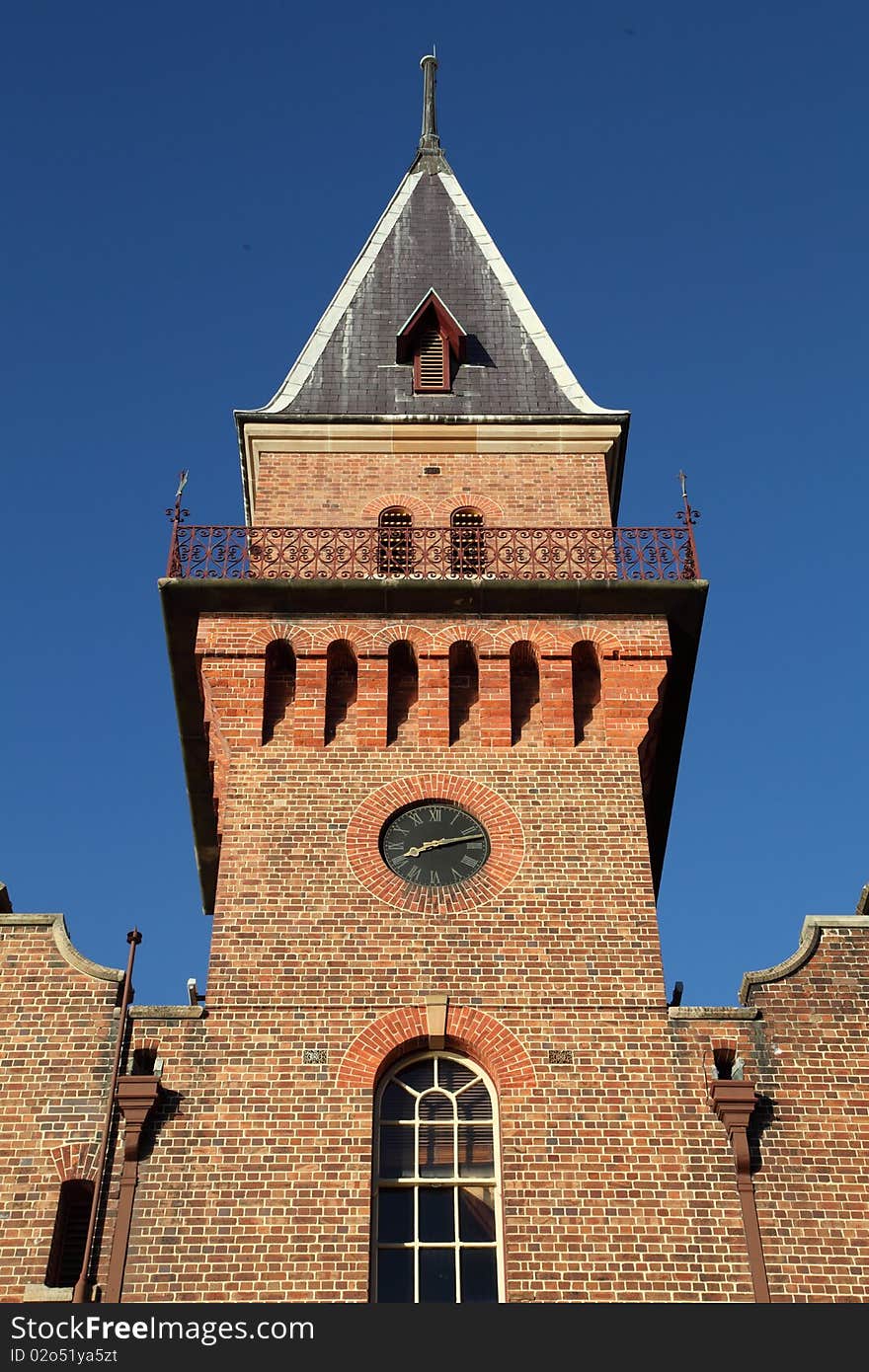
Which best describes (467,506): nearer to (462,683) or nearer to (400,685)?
(462,683)

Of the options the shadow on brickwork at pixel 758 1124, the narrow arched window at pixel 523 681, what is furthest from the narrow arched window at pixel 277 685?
the shadow on brickwork at pixel 758 1124

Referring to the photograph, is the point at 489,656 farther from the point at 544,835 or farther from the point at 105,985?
the point at 105,985

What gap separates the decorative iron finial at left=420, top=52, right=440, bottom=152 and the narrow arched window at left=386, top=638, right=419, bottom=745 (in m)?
17.8

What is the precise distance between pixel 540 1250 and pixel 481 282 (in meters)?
19.9

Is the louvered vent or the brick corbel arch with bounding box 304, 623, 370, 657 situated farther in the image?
the louvered vent

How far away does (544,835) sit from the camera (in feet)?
75.6

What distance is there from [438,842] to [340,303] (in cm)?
1347

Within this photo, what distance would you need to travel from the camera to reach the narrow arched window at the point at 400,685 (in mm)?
24375

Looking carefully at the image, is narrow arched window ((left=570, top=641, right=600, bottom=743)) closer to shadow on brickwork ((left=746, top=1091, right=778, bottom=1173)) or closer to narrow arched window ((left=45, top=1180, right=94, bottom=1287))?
shadow on brickwork ((left=746, top=1091, right=778, bottom=1173))

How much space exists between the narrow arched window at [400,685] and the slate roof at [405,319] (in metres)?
5.48

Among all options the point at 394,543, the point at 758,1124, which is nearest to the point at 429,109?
the point at 394,543

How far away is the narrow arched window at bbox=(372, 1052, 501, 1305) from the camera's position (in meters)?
19.2

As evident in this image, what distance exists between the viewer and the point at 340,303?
32844 mm

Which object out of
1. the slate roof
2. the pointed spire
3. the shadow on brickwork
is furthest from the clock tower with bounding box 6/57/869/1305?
the pointed spire
